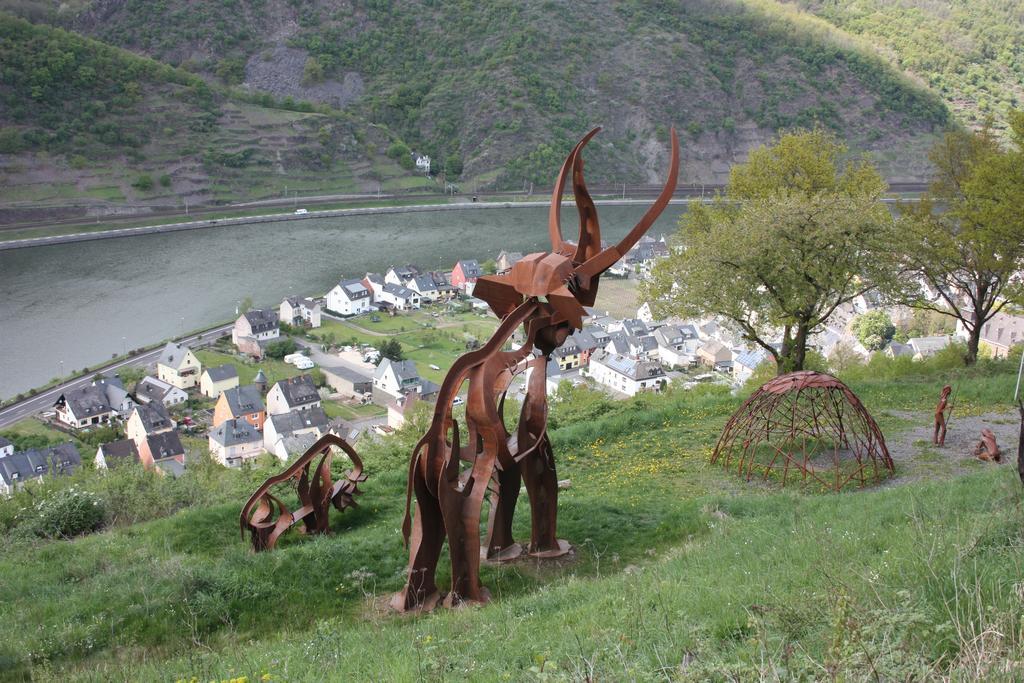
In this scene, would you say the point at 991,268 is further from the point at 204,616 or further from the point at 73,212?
the point at 73,212

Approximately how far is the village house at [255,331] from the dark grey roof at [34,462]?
48.2 ft

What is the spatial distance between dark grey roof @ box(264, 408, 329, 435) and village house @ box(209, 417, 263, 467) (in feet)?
2.76

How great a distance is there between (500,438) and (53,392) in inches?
1439

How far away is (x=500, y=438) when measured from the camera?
337 inches

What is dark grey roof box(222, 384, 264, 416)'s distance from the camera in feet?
124

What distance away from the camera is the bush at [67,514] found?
427 inches

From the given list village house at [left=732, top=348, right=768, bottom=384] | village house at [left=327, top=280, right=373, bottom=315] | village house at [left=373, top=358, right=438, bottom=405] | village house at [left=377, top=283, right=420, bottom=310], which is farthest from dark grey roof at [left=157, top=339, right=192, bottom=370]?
village house at [left=732, top=348, right=768, bottom=384]

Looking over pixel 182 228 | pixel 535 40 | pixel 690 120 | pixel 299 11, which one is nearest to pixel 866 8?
pixel 690 120

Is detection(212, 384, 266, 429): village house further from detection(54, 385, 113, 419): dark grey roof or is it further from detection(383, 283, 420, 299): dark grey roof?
detection(383, 283, 420, 299): dark grey roof

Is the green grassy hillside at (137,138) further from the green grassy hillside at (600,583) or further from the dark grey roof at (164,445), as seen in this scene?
the green grassy hillside at (600,583)

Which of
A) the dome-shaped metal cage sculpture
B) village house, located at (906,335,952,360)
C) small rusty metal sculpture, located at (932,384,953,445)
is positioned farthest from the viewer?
village house, located at (906,335,952,360)

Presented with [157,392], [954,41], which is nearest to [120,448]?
[157,392]

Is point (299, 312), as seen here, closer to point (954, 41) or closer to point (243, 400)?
point (243, 400)

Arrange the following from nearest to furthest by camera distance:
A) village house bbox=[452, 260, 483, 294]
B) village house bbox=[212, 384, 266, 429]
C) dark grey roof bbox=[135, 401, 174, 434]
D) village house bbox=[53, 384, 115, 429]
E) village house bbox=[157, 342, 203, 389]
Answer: dark grey roof bbox=[135, 401, 174, 434]
village house bbox=[53, 384, 115, 429]
village house bbox=[212, 384, 266, 429]
village house bbox=[157, 342, 203, 389]
village house bbox=[452, 260, 483, 294]
